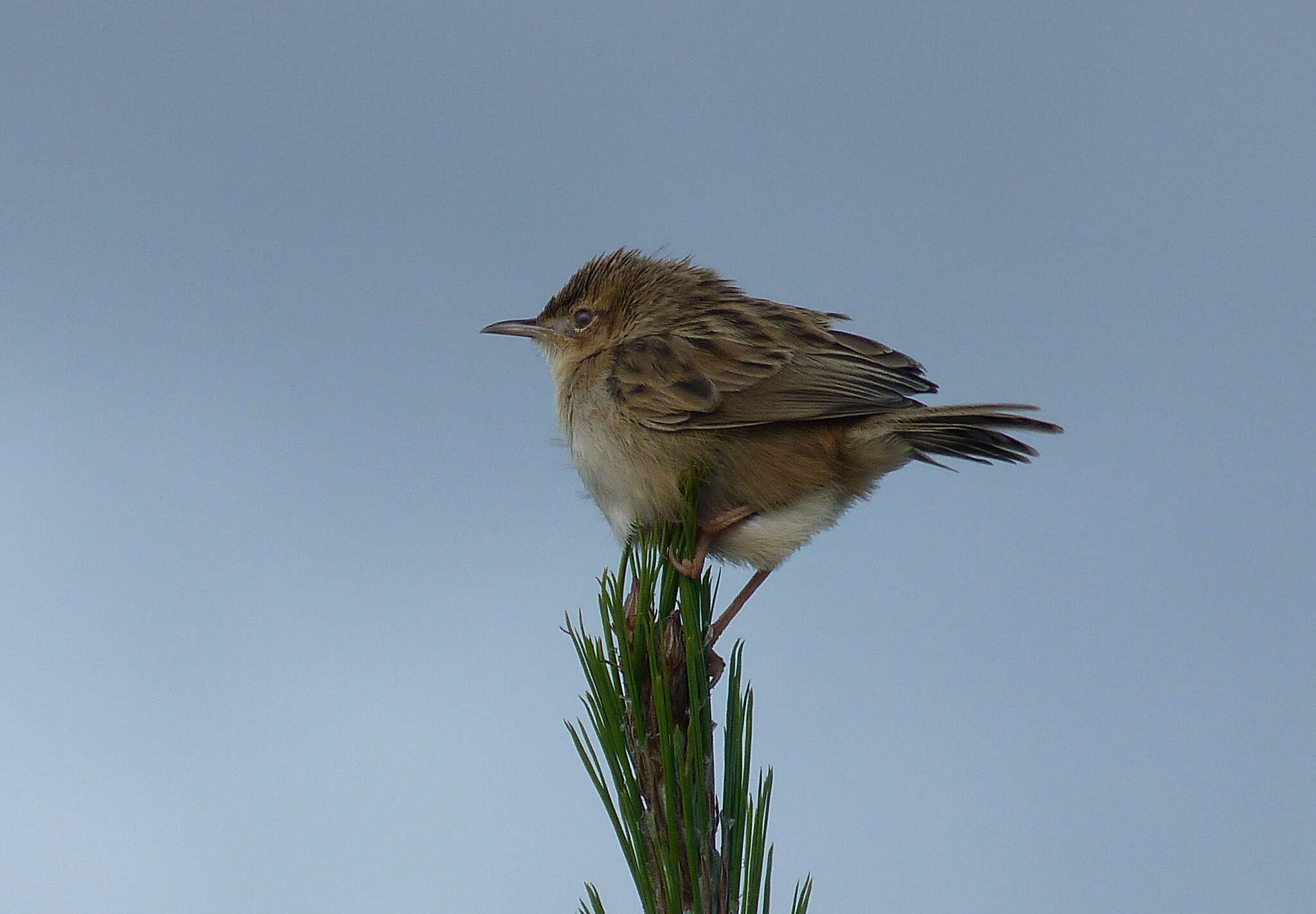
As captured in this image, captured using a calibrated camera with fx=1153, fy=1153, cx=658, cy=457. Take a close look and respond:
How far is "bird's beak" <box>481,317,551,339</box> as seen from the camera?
600 centimetres

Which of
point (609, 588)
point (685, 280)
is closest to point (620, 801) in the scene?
point (609, 588)

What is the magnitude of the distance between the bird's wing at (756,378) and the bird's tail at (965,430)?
11 cm

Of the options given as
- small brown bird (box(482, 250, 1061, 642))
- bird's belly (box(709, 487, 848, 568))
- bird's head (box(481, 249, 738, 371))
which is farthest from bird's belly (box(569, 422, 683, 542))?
bird's head (box(481, 249, 738, 371))

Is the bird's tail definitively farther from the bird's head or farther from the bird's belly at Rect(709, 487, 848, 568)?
the bird's head

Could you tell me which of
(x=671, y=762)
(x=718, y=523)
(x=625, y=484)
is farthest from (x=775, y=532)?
(x=671, y=762)

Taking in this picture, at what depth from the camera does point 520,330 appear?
19.9ft

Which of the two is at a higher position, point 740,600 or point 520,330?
point 520,330

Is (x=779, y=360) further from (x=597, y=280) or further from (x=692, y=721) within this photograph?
(x=692, y=721)

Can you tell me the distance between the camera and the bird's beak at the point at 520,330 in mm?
6000

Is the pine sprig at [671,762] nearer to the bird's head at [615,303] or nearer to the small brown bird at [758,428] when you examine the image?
the small brown bird at [758,428]

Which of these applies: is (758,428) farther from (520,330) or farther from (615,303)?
(520,330)

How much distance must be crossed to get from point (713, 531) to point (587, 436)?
80cm

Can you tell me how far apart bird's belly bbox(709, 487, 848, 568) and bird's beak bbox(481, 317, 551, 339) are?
1.80 m

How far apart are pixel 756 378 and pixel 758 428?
0.24m
